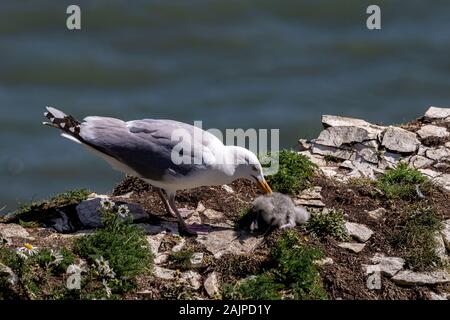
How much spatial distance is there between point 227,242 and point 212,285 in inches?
31.3

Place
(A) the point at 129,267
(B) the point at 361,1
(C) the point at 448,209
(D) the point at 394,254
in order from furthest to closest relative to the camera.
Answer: (B) the point at 361,1
(C) the point at 448,209
(D) the point at 394,254
(A) the point at 129,267

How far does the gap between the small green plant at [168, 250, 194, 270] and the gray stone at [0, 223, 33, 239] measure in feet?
4.46

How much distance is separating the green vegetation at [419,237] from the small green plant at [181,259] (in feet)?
6.50

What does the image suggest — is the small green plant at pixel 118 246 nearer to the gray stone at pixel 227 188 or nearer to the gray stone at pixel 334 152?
the gray stone at pixel 227 188

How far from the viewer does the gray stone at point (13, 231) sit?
9.41 metres

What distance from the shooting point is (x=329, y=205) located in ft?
33.8

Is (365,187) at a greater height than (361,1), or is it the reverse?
(361,1)

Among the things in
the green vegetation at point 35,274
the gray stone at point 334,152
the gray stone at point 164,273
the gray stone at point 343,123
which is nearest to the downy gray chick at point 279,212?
the gray stone at point 164,273

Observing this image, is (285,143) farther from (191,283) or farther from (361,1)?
(191,283)

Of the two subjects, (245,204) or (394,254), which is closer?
(394,254)

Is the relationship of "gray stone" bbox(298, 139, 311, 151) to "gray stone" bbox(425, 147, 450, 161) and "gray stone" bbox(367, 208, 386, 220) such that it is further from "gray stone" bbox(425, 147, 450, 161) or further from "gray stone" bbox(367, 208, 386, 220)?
"gray stone" bbox(367, 208, 386, 220)

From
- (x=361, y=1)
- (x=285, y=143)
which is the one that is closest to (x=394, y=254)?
(x=285, y=143)

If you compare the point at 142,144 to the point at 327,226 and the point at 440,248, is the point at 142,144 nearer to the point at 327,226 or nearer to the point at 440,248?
the point at 327,226
